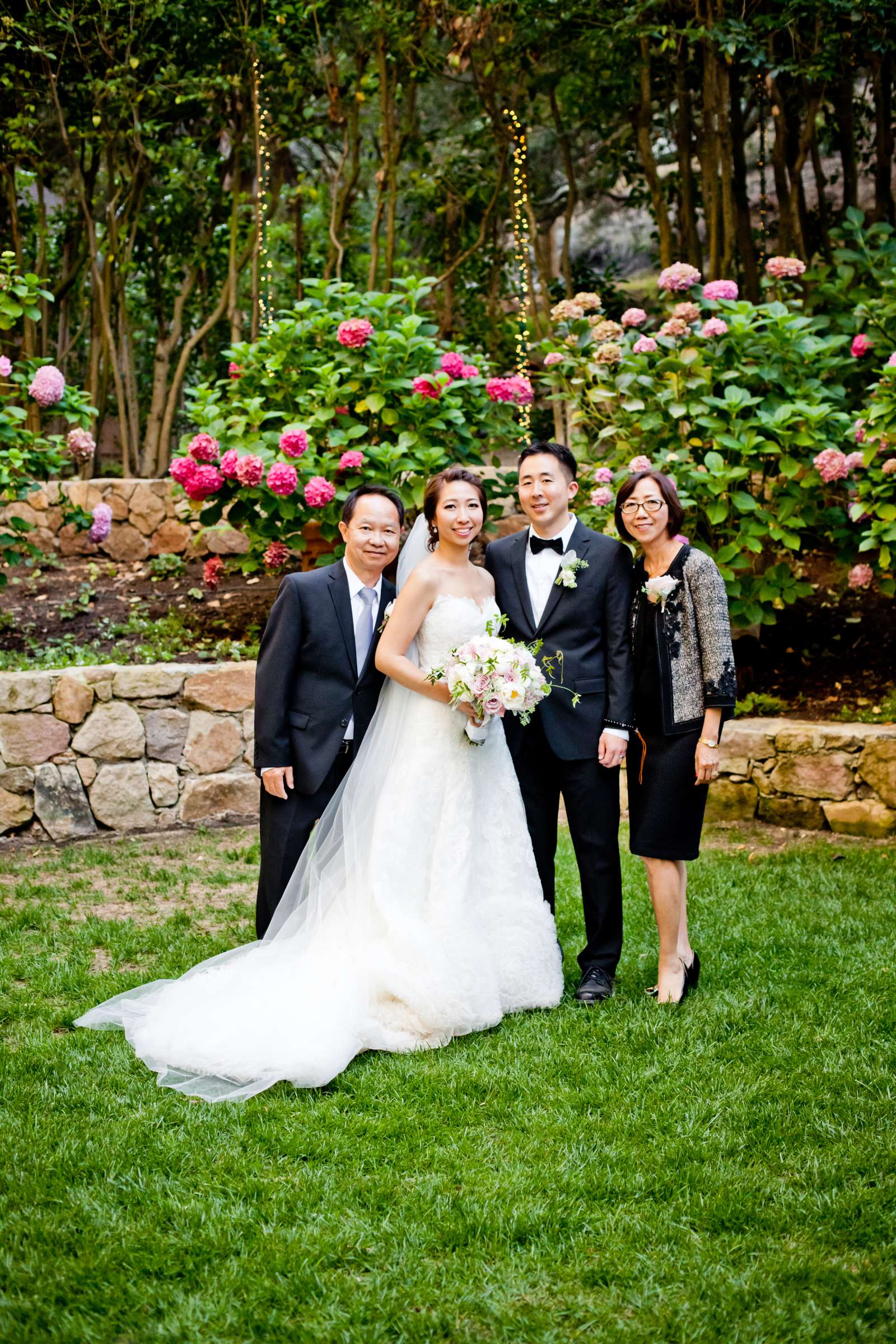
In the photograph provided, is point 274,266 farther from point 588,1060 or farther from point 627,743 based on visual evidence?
point 588,1060

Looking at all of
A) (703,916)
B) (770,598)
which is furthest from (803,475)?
(703,916)

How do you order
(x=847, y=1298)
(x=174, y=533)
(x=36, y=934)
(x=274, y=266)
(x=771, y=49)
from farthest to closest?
(x=274, y=266)
(x=174, y=533)
(x=771, y=49)
(x=36, y=934)
(x=847, y=1298)

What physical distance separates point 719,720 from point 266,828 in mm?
1548

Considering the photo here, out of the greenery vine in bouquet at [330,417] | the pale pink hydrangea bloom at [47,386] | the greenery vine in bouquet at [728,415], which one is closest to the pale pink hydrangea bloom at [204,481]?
the greenery vine in bouquet at [330,417]

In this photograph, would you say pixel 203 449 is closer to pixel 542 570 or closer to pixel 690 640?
pixel 542 570

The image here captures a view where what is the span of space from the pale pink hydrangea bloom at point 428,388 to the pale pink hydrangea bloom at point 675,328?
1242mm

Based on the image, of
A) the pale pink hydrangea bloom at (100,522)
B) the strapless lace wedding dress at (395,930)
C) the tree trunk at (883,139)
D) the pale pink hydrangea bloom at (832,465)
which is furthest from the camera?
the tree trunk at (883,139)

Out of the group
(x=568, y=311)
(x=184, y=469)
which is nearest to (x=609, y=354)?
(x=568, y=311)

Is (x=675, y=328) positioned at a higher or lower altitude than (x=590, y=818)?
higher

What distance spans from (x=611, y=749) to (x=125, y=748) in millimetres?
3214

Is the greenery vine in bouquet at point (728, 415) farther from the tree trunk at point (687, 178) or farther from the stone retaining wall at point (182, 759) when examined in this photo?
the tree trunk at point (687, 178)

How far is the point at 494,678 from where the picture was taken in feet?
11.1

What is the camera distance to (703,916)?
4.57 m

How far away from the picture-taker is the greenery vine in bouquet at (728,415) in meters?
5.81
